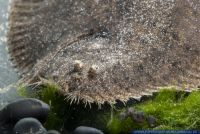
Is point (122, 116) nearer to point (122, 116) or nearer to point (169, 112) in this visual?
point (122, 116)

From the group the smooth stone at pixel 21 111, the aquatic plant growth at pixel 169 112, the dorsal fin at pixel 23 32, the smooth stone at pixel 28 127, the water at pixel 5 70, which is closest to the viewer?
the smooth stone at pixel 28 127

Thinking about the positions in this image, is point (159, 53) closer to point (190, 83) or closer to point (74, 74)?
point (190, 83)

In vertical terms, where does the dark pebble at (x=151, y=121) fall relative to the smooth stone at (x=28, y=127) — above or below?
below

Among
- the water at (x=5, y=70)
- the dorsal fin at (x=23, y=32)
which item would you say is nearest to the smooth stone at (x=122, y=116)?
the water at (x=5, y=70)

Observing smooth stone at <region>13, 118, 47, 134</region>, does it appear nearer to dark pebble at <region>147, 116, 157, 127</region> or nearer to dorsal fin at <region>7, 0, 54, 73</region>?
dark pebble at <region>147, 116, 157, 127</region>

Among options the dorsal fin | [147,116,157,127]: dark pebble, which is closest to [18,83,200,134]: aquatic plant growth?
[147,116,157,127]: dark pebble

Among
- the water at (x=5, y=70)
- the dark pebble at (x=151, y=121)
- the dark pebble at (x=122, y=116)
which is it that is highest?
the water at (x=5, y=70)

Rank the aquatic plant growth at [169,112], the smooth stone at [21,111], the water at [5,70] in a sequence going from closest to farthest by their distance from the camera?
1. the smooth stone at [21,111]
2. the aquatic plant growth at [169,112]
3. the water at [5,70]

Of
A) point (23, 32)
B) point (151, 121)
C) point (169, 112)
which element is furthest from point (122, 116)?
point (23, 32)

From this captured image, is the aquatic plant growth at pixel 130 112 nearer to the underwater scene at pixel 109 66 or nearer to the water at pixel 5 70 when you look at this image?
the underwater scene at pixel 109 66
